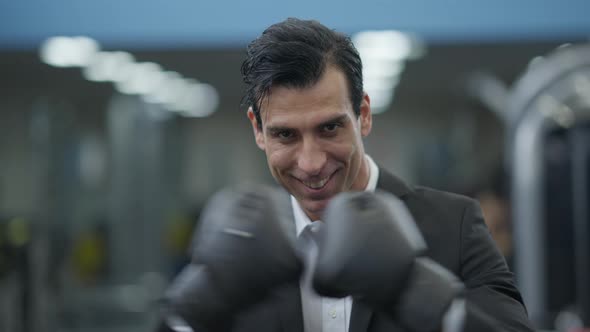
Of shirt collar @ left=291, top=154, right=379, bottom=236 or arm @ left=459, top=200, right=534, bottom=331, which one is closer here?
arm @ left=459, top=200, right=534, bottom=331

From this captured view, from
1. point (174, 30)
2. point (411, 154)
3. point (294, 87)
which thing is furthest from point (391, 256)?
point (411, 154)

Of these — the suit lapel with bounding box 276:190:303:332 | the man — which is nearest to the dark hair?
the man

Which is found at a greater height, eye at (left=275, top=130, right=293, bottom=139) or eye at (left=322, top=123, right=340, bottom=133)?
eye at (left=322, top=123, right=340, bottom=133)

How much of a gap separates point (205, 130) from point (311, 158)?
1218 centimetres

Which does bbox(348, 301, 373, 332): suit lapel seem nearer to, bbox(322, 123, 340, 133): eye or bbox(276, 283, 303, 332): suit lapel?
bbox(276, 283, 303, 332): suit lapel

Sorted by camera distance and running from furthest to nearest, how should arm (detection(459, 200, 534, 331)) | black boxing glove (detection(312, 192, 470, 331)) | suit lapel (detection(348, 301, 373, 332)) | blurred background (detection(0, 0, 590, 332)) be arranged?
1. blurred background (detection(0, 0, 590, 332))
2. suit lapel (detection(348, 301, 373, 332))
3. arm (detection(459, 200, 534, 331))
4. black boxing glove (detection(312, 192, 470, 331))

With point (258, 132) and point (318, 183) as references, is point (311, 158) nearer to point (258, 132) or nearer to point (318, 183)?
point (318, 183)

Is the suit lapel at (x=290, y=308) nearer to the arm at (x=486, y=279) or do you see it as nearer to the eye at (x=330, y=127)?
the eye at (x=330, y=127)

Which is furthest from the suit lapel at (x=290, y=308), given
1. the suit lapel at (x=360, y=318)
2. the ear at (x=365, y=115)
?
the ear at (x=365, y=115)

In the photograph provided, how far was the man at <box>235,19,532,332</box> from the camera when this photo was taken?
1.83m

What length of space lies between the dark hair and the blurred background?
2.94 meters

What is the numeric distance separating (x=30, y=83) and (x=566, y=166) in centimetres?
591

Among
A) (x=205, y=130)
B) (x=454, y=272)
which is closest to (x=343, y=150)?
(x=454, y=272)

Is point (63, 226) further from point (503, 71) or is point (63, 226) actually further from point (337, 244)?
point (337, 244)
